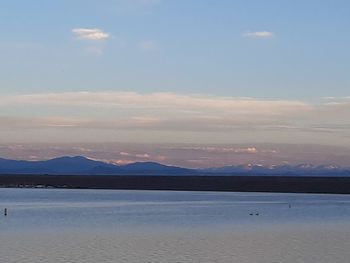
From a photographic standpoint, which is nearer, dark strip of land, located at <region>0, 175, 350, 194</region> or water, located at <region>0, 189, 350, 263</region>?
water, located at <region>0, 189, 350, 263</region>

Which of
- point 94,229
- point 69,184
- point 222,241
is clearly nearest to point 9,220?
point 94,229

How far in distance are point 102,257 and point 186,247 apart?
4.43 meters

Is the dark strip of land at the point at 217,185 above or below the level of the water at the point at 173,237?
above

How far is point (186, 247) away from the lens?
107ft

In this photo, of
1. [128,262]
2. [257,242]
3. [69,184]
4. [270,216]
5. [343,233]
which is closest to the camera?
[128,262]

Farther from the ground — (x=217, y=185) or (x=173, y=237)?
(x=217, y=185)

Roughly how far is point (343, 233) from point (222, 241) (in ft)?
22.6

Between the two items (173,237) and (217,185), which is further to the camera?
(217,185)

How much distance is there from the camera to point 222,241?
3541 cm

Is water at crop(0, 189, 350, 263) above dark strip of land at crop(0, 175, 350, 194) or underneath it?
underneath

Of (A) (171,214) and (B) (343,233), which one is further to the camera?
(A) (171,214)

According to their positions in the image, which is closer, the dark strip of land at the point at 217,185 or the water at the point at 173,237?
the water at the point at 173,237

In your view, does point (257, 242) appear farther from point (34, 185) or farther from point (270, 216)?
point (34, 185)

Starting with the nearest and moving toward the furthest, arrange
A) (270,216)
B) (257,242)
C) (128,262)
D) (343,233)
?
1. (128,262)
2. (257,242)
3. (343,233)
4. (270,216)
